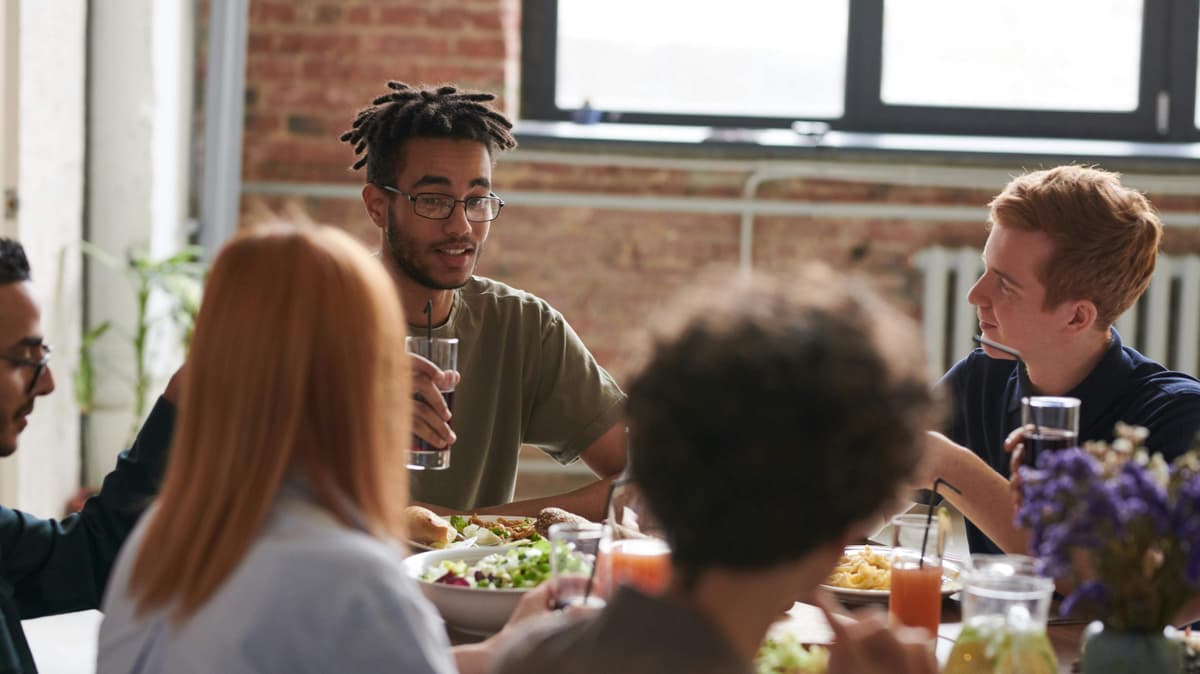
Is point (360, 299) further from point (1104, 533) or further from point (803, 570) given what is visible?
point (1104, 533)

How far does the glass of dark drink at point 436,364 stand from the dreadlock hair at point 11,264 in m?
0.48

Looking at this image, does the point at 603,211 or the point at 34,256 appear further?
the point at 603,211

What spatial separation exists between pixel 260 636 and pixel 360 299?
0.26 metres

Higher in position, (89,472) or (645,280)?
(645,280)

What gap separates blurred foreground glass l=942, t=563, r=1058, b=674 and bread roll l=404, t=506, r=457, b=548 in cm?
77

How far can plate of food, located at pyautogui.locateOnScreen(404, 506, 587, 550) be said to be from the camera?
6.14ft

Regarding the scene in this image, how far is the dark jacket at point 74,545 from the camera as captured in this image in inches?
65.0

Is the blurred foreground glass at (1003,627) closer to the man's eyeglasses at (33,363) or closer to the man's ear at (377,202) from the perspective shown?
the man's eyeglasses at (33,363)

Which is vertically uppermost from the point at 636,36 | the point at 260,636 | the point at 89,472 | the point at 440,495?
the point at 636,36

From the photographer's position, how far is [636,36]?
4527 mm

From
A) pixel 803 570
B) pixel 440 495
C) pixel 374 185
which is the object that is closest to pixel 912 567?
pixel 803 570

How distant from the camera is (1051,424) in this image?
1.54m

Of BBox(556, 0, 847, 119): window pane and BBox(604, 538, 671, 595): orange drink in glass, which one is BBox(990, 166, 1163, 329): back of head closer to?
BBox(604, 538, 671, 595): orange drink in glass

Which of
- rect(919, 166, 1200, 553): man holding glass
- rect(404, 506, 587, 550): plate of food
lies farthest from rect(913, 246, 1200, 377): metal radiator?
rect(404, 506, 587, 550): plate of food
